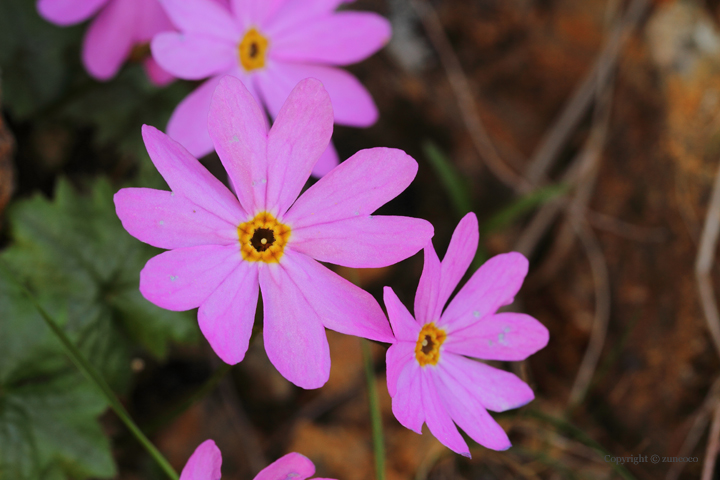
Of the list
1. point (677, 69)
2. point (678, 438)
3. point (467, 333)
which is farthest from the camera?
point (677, 69)

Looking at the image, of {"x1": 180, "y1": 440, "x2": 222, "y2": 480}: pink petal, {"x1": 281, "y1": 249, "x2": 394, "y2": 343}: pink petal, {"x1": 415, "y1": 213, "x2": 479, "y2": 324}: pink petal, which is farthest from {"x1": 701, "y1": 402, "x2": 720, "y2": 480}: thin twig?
{"x1": 180, "y1": 440, "x2": 222, "y2": 480}: pink petal

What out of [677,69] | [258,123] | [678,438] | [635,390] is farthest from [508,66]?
[258,123]

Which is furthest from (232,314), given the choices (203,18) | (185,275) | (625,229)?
(625,229)

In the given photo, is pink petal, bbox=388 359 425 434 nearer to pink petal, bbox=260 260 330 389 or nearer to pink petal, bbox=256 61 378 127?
pink petal, bbox=260 260 330 389

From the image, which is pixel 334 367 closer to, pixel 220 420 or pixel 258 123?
pixel 220 420

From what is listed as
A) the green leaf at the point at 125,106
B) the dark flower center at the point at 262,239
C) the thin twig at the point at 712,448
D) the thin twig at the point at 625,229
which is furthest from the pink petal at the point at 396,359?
the thin twig at the point at 625,229
